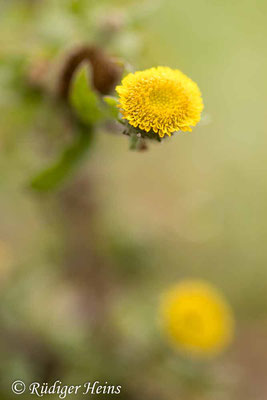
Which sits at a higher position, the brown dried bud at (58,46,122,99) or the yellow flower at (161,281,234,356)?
the brown dried bud at (58,46,122,99)

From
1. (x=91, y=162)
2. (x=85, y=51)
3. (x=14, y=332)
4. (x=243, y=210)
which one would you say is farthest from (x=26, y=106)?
(x=243, y=210)

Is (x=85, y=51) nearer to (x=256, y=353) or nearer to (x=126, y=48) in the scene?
(x=126, y=48)

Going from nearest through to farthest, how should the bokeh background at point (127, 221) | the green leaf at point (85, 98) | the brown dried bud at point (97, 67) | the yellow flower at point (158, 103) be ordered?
the yellow flower at point (158, 103) → the green leaf at point (85, 98) → the brown dried bud at point (97, 67) → the bokeh background at point (127, 221)

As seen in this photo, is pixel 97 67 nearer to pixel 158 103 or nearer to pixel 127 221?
pixel 158 103

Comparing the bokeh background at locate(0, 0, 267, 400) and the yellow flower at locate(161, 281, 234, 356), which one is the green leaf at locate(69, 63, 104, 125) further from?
the yellow flower at locate(161, 281, 234, 356)

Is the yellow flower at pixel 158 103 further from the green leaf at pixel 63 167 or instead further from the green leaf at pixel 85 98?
the green leaf at pixel 63 167

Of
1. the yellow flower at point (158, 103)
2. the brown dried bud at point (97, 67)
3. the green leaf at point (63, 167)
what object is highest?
the brown dried bud at point (97, 67)

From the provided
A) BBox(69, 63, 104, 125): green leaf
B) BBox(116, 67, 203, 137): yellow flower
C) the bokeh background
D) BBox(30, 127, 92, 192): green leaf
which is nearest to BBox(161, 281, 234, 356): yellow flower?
the bokeh background

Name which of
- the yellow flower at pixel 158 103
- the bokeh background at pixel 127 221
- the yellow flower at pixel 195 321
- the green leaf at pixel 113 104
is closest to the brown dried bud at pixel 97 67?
the bokeh background at pixel 127 221
